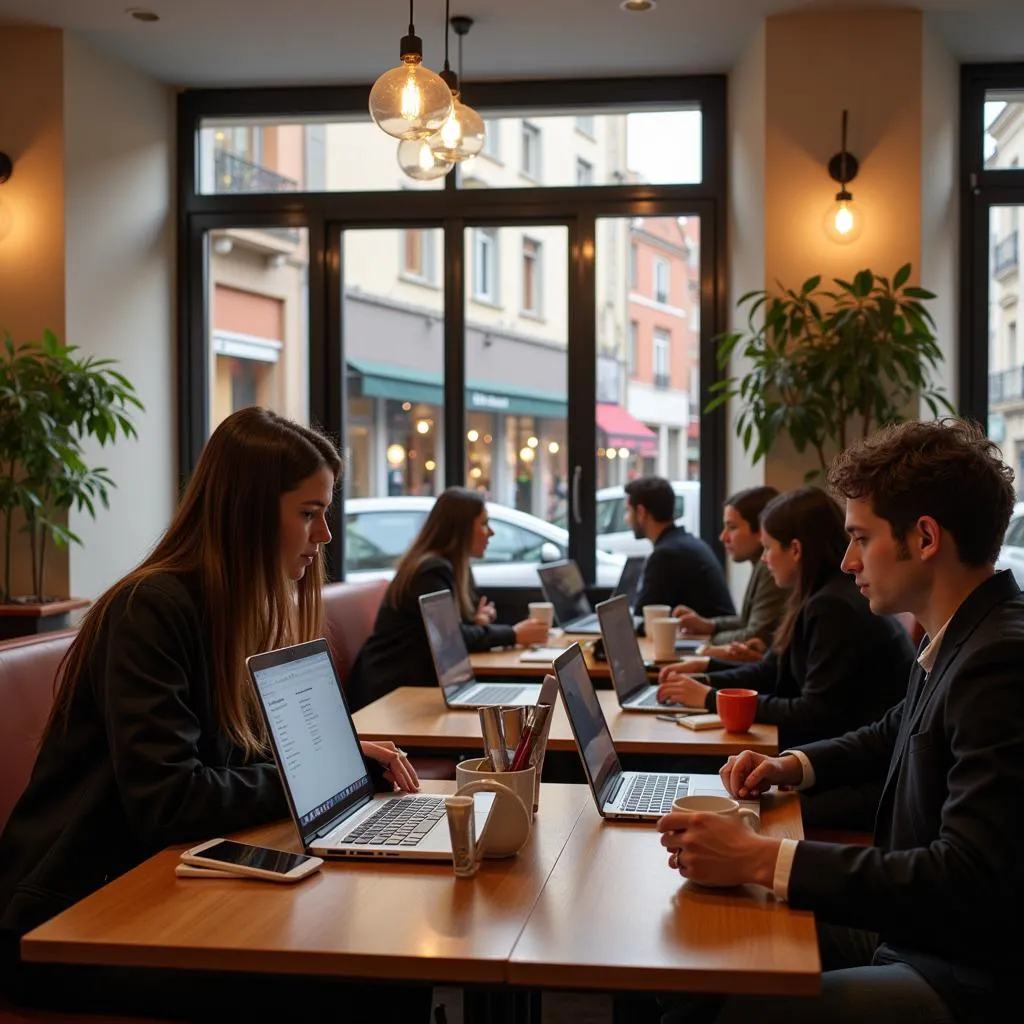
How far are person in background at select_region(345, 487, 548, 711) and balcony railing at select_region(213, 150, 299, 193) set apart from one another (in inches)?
104

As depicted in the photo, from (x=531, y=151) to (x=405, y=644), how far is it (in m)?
2.99

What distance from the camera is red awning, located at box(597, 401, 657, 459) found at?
20.0 feet

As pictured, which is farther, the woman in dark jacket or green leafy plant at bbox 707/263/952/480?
green leafy plant at bbox 707/263/952/480

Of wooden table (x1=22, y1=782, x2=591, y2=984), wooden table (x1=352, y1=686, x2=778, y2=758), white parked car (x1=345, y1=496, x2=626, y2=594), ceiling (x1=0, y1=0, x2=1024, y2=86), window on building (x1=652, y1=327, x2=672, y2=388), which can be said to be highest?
ceiling (x1=0, y1=0, x2=1024, y2=86)

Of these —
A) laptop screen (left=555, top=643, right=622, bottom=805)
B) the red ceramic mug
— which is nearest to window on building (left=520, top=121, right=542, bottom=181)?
the red ceramic mug

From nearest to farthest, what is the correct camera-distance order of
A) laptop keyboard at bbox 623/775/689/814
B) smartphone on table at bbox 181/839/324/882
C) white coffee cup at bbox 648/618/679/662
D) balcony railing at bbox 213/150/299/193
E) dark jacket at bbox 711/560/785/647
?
smartphone on table at bbox 181/839/324/882 → laptop keyboard at bbox 623/775/689/814 → white coffee cup at bbox 648/618/679/662 → dark jacket at bbox 711/560/785/647 → balcony railing at bbox 213/150/299/193

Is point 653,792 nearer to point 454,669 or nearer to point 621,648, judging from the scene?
point 621,648

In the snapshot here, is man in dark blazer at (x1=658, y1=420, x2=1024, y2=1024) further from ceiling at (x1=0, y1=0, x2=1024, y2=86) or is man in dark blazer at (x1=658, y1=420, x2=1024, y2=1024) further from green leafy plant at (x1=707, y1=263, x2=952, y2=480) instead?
ceiling at (x1=0, y1=0, x2=1024, y2=86)

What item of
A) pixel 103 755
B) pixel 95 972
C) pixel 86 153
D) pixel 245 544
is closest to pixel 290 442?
pixel 245 544

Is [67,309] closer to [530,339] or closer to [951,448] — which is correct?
[530,339]

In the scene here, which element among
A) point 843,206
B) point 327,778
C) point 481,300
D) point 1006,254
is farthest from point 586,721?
point 1006,254

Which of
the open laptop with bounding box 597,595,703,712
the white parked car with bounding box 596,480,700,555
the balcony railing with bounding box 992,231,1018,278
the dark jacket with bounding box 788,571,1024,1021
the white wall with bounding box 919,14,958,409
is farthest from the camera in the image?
the white parked car with bounding box 596,480,700,555

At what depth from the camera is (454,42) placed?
5.40 meters

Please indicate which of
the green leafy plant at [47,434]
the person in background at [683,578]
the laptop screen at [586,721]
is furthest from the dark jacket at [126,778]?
the green leafy plant at [47,434]
